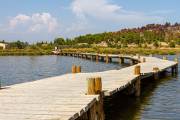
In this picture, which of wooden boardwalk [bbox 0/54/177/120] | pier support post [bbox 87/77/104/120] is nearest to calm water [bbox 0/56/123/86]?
wooden boardwalk [bbox 0/54/177/120]

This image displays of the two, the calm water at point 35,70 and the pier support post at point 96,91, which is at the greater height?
the pier support post at point 96,91

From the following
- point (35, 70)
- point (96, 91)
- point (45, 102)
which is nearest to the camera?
point (45, 102)

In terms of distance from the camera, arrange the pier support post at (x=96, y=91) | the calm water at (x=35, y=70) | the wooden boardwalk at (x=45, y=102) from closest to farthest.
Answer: the wooden boardwalk at (x=45, y=102) < the pier support post at (x=96, y=91) < the calm water at (x=35, y=70)

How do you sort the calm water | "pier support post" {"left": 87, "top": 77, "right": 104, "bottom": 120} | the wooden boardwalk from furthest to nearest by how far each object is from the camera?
1. the calm water
2. "pier support post" {"left": 87, "top": 77, "right": 104, "bottom": 120}
3. the wooden boardwalk

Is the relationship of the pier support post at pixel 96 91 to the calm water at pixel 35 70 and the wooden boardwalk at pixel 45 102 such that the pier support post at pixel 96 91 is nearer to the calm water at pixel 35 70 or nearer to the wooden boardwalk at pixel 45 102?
the wooden boardwalk at pixel 45 102

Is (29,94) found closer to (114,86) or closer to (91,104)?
(91,104)

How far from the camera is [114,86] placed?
20953 mm

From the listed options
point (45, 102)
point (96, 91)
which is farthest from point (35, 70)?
point (45, 102)

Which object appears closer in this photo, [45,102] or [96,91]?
[45,102]

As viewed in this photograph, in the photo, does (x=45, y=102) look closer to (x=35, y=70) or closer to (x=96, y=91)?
(x=96, y=91)

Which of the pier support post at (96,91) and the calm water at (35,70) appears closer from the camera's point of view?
the pier support post at (96,91)

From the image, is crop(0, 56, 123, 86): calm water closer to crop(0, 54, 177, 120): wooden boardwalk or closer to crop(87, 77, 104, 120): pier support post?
crop(0, 54, 177, 120): wooden boardwalk

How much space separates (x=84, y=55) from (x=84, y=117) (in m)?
82.9

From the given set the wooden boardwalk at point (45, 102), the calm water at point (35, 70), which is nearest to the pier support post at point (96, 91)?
the wooden boardwalk at point (45, 102)
